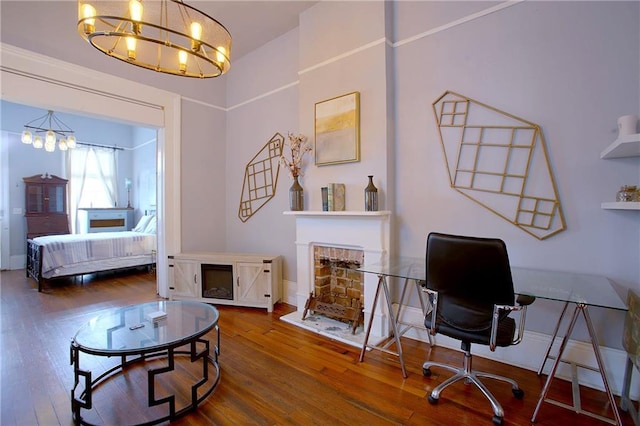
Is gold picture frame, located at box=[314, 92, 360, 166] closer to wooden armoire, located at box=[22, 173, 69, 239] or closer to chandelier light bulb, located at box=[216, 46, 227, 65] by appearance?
chandelier light bulb, located at box=[216, 46, 227, 65]

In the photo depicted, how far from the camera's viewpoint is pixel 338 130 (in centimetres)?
297

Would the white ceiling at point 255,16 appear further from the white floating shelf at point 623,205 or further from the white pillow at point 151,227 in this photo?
the white pillow at point 151,227

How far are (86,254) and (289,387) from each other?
14.6ft

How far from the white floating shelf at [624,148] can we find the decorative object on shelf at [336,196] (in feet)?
6.27

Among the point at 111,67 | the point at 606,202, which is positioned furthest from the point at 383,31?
the point at 111,67

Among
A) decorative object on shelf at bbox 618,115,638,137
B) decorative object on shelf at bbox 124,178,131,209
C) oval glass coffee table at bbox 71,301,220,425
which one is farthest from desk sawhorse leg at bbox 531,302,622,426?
decorative object on shelf at bbox 124,178,131,209

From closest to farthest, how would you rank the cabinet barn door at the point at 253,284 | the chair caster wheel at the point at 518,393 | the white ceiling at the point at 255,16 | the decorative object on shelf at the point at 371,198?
1. the chair caster wheel at the point at 518,393
2. the decorative object on shelf at the point at 371,198
3. the white ceiling at the point at 255,16
4. the cabinet barn door at the point at 253,284

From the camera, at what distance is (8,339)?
266 cm

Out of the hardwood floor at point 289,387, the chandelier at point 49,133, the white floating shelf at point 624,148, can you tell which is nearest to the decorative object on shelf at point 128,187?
the chandelier at point 49,133

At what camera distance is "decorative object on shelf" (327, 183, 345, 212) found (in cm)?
294

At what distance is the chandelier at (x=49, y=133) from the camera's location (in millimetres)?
5148

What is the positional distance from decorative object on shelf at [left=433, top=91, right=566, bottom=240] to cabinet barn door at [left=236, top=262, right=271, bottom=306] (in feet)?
7.39

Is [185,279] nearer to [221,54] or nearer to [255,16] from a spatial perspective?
[221,54]

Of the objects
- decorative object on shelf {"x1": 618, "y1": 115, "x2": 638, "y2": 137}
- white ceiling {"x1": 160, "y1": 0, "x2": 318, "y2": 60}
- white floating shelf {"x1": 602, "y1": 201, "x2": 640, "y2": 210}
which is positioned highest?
white ceiling {"x1": 160, "y1": 0, "x2": 318, "y2": 60}
